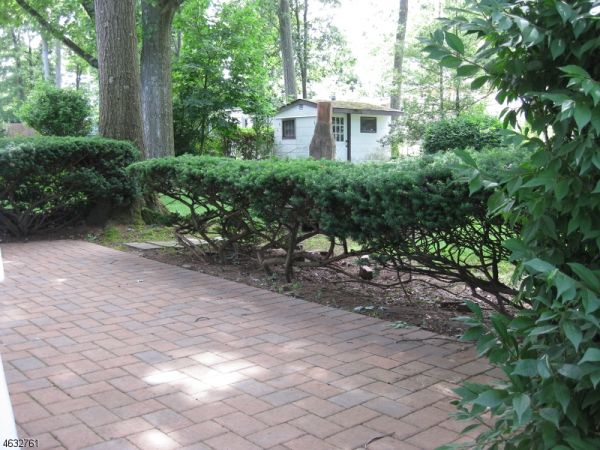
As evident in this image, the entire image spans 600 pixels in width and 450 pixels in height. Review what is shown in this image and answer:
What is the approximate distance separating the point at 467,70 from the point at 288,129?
26835 millimetres

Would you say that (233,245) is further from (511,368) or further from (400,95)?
(400,95)

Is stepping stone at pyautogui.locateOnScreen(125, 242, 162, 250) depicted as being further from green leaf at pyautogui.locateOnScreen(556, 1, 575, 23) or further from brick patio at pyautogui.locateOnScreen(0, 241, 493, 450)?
green leaf at pyautogui.locateOnScreen(556, 1, 575, 23)

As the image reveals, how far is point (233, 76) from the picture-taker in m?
20.1

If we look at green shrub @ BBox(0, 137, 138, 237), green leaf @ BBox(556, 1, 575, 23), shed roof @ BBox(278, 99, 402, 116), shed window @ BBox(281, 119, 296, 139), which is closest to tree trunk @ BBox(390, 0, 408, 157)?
shed roof @ BBox(278, 99, 402, 116)

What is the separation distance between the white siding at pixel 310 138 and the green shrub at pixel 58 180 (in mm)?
16897

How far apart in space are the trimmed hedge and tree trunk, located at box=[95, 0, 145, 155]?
349 centimetres

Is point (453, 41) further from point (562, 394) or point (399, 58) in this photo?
point (399, 58)

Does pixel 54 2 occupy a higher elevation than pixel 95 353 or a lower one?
higher

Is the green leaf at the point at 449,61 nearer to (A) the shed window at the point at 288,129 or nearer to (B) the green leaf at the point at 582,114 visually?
(B) the green leaf at the point at 582,114

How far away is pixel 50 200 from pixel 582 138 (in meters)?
8.99

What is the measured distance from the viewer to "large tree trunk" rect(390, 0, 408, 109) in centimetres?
2938

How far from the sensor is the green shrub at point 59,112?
15.0 metres

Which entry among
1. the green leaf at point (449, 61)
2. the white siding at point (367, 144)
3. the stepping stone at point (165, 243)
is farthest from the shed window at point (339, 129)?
the green leaf at point (449, 61)

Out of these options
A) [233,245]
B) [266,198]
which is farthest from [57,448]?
[233,245]
